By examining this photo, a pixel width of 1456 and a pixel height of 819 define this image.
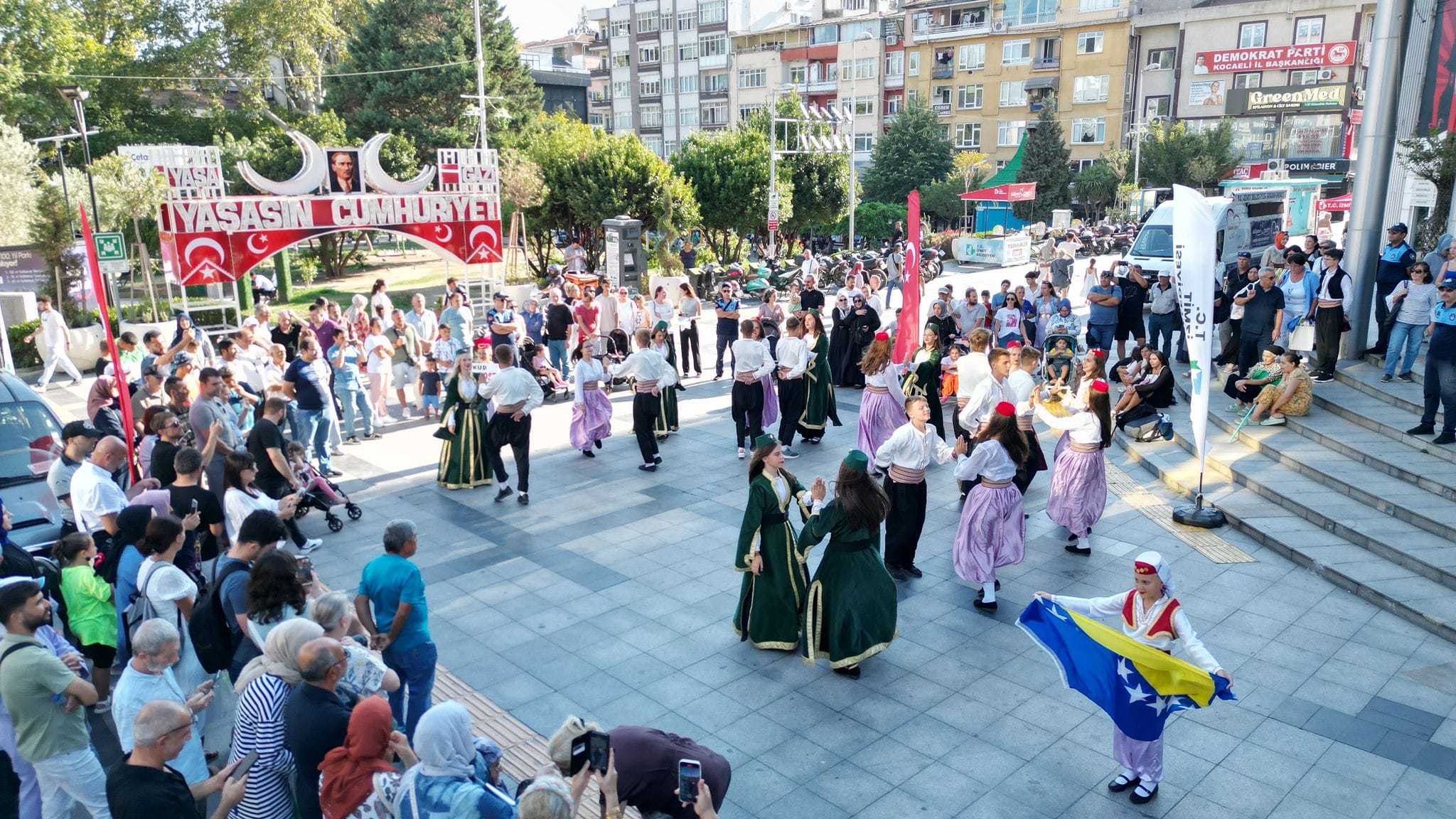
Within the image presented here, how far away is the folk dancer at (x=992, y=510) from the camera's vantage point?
25.1 feet

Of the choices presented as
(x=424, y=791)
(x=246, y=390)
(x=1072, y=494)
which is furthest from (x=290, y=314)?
(x=424, y=791)

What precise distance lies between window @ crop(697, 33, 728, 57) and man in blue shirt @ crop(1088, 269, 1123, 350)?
54488 millimetres

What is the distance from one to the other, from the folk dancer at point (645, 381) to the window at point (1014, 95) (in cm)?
5017

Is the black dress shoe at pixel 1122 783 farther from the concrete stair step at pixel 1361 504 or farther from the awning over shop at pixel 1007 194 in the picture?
the awning over shop at pixel 1007 194

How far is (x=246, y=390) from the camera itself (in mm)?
11734

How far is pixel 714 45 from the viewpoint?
65.2m

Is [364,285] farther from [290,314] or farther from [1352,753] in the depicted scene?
[1352,753]

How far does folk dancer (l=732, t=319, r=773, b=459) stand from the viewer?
11703 mm

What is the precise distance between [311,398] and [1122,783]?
29.9ft

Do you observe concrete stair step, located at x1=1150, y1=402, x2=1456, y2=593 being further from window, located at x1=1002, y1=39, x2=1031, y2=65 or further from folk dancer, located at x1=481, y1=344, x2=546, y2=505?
window, located at x1=1002, y1=39, x2=1031, y2=65

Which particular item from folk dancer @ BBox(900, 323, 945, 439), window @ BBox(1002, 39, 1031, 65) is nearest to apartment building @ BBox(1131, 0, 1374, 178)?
window @ BBox(1002, 39, 1031, 65)

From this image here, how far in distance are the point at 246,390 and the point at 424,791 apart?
943cm

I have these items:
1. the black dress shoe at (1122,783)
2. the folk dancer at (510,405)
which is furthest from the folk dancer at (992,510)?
the folk dancer at (510,405)

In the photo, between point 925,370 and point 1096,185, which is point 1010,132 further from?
point 925,370
